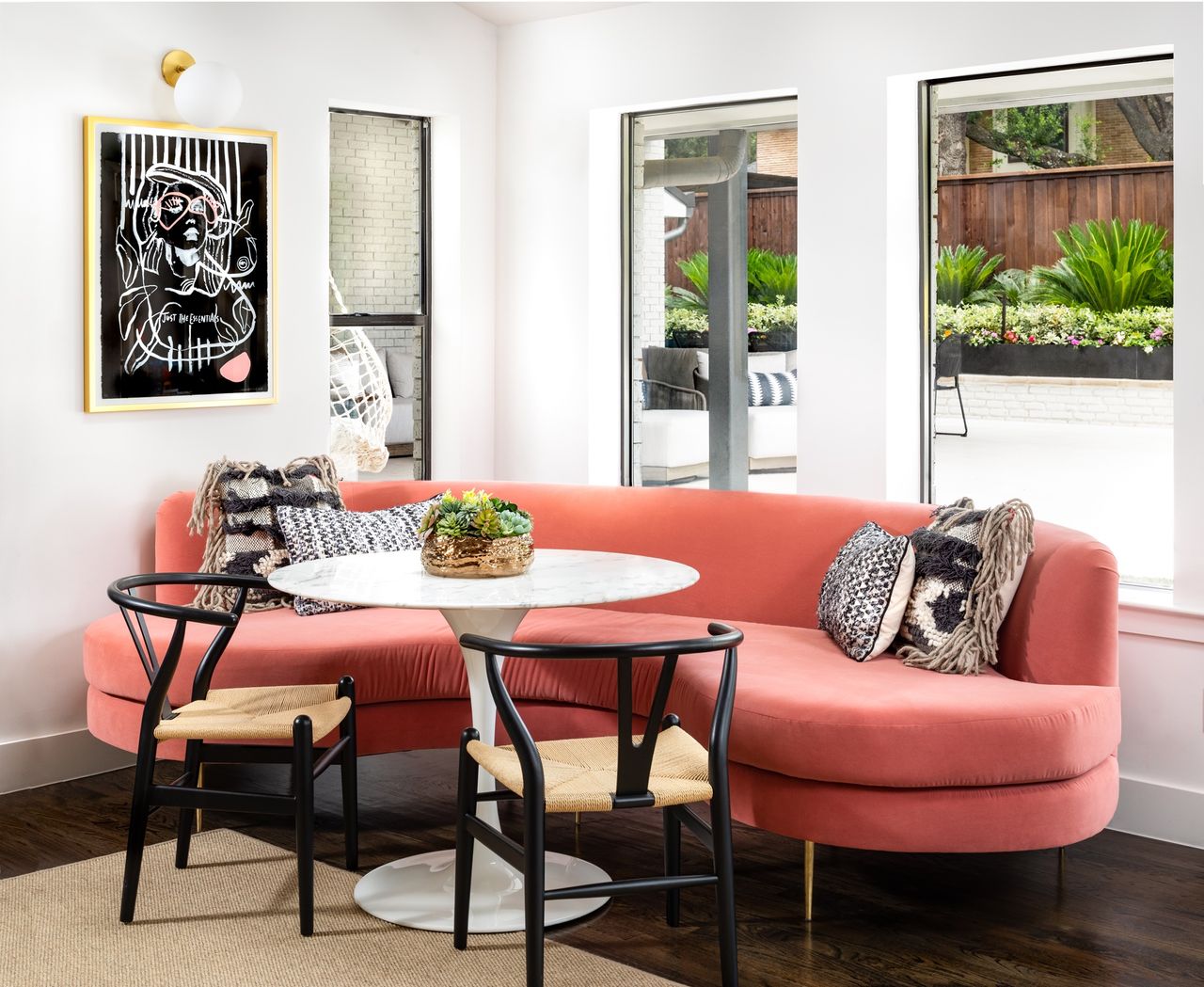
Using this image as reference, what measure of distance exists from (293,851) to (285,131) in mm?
2521

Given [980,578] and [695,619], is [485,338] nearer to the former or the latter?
[695,619]

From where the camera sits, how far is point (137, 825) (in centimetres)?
323

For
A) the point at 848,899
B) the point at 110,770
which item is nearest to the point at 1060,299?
the point at 848,899

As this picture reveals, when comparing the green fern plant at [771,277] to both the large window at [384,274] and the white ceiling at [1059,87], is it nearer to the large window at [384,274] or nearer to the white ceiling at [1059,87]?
the white ceiling at [1059,87]

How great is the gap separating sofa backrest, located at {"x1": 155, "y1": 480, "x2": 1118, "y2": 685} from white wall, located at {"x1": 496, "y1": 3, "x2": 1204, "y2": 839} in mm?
455

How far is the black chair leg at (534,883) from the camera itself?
2.63 metres

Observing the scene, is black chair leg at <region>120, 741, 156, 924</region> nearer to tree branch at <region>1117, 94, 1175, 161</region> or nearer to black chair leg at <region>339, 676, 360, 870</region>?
black chair leg at <region>339, 676, 360, 870</region>

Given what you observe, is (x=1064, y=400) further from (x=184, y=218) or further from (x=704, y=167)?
(x=184, y=218)

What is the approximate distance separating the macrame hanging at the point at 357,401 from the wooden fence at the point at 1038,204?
84.7 inches

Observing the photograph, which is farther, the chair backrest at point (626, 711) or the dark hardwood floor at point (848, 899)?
the dark hardwood floor at point (848, 899)

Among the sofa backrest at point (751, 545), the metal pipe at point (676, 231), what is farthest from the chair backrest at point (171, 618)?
the metal pipe at point (676, 231)

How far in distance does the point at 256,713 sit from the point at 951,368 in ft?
8.49

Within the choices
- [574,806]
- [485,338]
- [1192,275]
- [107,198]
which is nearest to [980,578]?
[1192,275]

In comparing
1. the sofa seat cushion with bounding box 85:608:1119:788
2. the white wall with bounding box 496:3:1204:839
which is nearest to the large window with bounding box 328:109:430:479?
the white wall with bounding box 496:3:1204:839
